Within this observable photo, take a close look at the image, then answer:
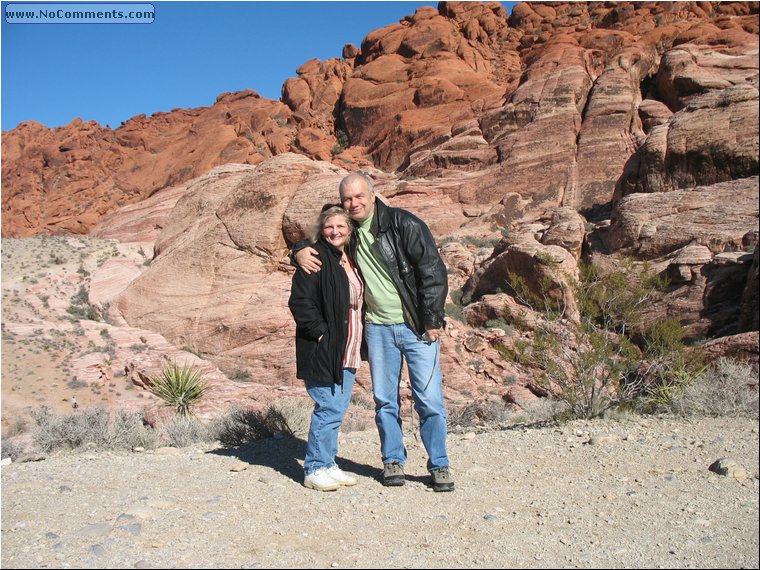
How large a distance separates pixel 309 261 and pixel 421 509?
6.07 feet

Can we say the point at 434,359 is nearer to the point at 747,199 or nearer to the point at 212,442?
the point at 212,442

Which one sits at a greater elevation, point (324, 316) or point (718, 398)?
point (324, 316)

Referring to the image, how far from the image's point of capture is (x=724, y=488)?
368cm

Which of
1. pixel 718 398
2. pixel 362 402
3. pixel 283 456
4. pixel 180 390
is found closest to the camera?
pixel 283 456

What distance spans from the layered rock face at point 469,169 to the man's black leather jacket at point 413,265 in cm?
454

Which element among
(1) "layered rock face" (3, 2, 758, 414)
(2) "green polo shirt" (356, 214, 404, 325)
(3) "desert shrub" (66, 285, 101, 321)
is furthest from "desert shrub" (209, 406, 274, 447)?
(3) "desert shrub" (66, 285, 101, 321)

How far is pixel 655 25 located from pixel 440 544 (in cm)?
5174

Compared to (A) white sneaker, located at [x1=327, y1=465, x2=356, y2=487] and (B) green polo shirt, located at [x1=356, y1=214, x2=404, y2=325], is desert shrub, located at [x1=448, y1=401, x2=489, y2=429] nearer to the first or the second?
(A) white sneaker, located at [x1=327, y1=465, x2=356, y2=487]

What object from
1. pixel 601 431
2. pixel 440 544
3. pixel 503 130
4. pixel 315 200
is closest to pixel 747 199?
pixel 315 200

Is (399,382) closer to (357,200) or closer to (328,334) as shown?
(328,334)

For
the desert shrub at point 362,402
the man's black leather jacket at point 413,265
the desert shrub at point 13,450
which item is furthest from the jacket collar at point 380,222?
the desert shrub at point 362,402

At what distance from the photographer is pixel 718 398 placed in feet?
18.9

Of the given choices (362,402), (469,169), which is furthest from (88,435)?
(469,169)

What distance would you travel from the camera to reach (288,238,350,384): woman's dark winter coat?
4.21m
